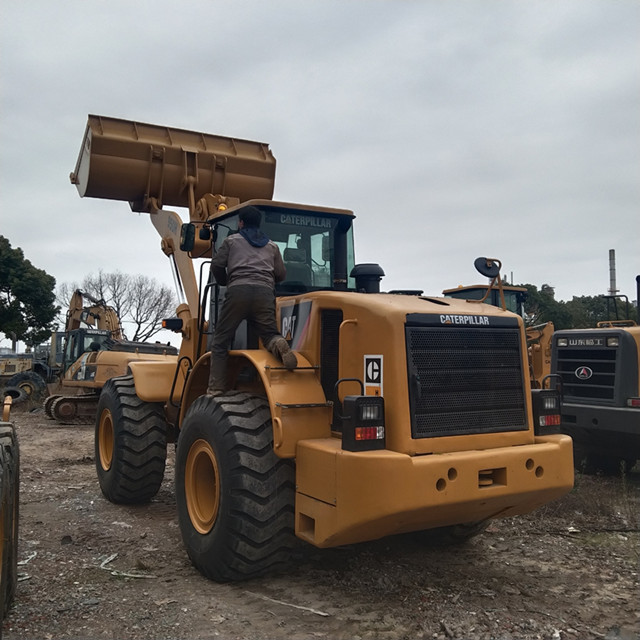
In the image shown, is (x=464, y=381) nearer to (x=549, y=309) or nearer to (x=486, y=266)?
(x=486, y=266)

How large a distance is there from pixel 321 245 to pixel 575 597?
3471 mm

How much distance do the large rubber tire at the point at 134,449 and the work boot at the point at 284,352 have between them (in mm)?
2658

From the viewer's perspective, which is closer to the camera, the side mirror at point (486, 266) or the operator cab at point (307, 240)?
the side mirror at point (486, 266)

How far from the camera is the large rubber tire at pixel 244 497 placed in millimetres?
4395

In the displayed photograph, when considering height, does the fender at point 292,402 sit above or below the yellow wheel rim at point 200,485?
above

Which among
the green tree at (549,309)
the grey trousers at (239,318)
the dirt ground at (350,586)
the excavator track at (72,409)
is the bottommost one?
the dirt ground at (350,586)

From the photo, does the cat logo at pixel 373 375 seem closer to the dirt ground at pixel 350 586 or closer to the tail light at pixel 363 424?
the tail light at pixel 363 424

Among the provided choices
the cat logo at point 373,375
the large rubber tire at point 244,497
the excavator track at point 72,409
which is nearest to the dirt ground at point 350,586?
the large rubber tire at point 244,497

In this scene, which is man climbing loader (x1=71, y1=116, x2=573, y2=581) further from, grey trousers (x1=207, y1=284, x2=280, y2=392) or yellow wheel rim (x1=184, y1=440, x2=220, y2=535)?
grey trousers (x1=207, y1=284, x2=280, y2=392)

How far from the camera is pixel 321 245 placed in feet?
19.7

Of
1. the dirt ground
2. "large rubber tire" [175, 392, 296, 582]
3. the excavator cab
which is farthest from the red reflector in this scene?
the excavator cab

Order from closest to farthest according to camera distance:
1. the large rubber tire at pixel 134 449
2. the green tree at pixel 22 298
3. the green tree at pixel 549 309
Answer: the large rubber tire at pixel 134 449 → the green tree at pixel 22 298 → the green tree at pixel 549 309

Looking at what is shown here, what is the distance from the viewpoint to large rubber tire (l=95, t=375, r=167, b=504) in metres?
6.78

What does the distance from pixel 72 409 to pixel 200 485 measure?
11747 mm
